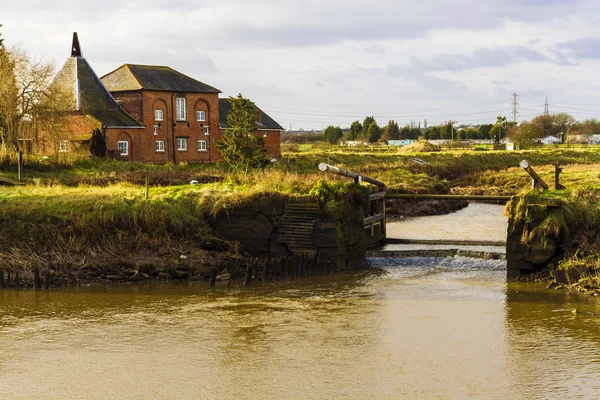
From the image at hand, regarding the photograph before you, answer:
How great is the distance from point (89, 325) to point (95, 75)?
1597 inches

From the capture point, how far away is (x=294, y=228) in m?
26.0

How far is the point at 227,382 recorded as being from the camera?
1477 cm

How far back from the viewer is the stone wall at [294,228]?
25719mm

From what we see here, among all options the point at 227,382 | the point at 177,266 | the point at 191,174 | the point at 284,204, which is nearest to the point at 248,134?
the point at 191,174

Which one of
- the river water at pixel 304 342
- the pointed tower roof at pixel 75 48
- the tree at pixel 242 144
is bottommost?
the river water at pixel 304 342

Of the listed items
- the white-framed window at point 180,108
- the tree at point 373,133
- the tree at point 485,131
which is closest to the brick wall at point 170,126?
the white-framed window at point 180,108

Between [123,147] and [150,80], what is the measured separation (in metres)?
5.98

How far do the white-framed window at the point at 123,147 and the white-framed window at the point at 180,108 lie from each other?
552 centimetres

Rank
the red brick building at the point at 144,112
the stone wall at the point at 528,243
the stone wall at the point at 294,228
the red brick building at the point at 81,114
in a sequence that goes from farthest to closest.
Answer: the red brick building at the point at 144,112 < the red brick building at the point at 81,114 < the stone wall at the point at 294,228 < the stone wall at the point at 528,243

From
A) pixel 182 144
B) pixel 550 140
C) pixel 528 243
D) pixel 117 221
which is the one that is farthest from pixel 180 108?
pixel 550 140

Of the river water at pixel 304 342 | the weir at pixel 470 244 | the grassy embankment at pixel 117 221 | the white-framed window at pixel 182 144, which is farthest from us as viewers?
the white-framed window at pixel 182 144

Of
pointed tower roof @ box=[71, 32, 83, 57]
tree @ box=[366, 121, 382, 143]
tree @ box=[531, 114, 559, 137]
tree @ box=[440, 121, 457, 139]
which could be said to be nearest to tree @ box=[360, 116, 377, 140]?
tree @ box=[366, 121, 382, 143]

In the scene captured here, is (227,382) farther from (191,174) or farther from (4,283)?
(191,174)

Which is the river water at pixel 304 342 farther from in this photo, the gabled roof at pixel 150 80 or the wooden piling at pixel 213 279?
the gabled roof at pixel 150 80
